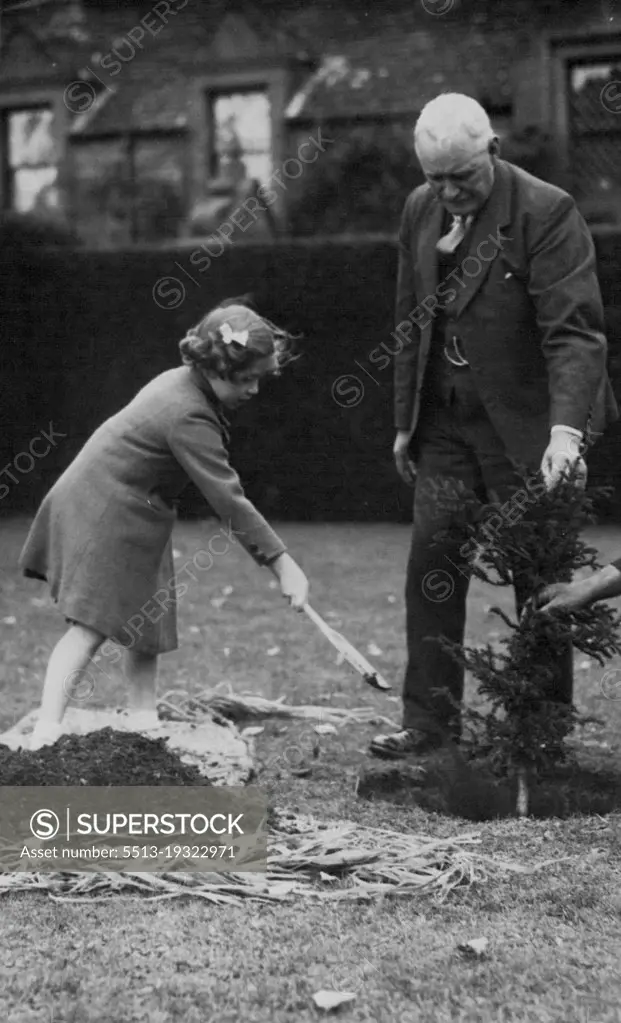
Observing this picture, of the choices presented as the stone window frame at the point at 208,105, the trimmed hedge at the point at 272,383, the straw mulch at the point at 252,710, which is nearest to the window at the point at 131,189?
the stone window frame at the point at 208,105

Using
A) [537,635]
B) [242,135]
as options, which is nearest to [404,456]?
[537,635]

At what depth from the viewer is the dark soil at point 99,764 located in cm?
389

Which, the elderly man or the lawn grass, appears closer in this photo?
the lawn grass

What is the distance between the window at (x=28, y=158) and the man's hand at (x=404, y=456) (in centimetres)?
1235

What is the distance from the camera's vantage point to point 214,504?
448 cm

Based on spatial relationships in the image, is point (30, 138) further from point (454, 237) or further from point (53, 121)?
point (454, 237)

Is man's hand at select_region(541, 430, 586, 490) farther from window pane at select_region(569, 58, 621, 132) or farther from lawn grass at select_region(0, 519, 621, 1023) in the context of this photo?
window pane at select_region(569, 58, 621, 132)

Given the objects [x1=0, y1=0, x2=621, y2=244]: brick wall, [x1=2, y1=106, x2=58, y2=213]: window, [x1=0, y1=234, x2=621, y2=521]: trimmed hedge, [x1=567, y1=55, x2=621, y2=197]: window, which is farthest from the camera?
[x1=2, y1=106, x2=58, y2=213]: window

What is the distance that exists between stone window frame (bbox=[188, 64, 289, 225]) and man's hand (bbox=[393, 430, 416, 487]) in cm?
1087

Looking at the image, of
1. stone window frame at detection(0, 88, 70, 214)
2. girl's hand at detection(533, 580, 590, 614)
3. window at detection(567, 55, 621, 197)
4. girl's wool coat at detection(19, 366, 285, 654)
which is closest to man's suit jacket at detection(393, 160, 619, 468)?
girl's hand at detection(533, 580, 590, 614)

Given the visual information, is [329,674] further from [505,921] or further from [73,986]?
[73,986]

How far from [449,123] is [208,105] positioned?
1265cm

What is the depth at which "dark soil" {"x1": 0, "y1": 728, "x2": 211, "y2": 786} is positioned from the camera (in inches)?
153

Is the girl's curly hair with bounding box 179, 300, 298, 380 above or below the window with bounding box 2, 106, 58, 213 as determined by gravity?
below
